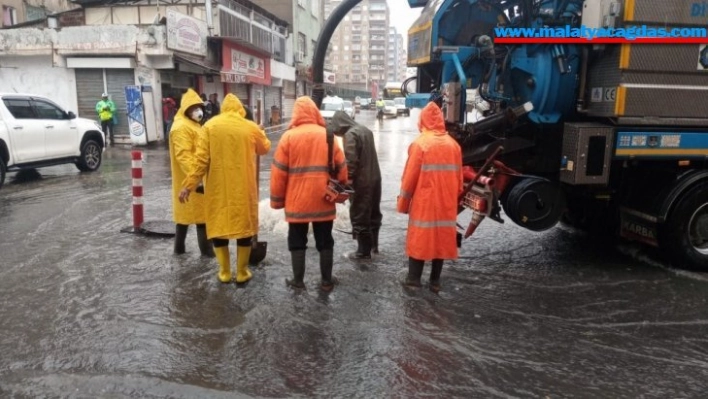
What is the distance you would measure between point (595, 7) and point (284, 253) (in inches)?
163

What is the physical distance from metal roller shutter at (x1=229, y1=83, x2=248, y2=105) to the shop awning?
11.4 feet

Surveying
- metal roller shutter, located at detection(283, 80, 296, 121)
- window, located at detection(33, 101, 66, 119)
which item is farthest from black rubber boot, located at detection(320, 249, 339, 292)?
metal roller shutter, located at detection(283, 80, 296, 121)

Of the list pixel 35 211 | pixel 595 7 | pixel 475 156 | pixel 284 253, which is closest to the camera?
pixel 595 7

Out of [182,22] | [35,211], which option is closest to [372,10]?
[182,22]

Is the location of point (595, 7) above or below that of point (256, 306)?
above

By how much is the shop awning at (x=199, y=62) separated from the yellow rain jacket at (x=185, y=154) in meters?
16.0

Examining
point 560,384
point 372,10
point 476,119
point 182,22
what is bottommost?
point 560,384

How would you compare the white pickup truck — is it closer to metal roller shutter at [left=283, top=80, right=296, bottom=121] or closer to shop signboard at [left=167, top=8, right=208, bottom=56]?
shop signboard at [left=167, top=8, right=208, bottom=56]

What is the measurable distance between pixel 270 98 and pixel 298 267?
32556 mm

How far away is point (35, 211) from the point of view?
8531mm

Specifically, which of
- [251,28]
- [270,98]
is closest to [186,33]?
[251,28]

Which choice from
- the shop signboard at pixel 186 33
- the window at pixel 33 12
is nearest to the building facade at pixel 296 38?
the window at pixel 33 12

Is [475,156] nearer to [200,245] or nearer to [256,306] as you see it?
[256,306]

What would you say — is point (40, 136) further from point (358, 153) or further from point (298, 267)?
point (298, 267)
